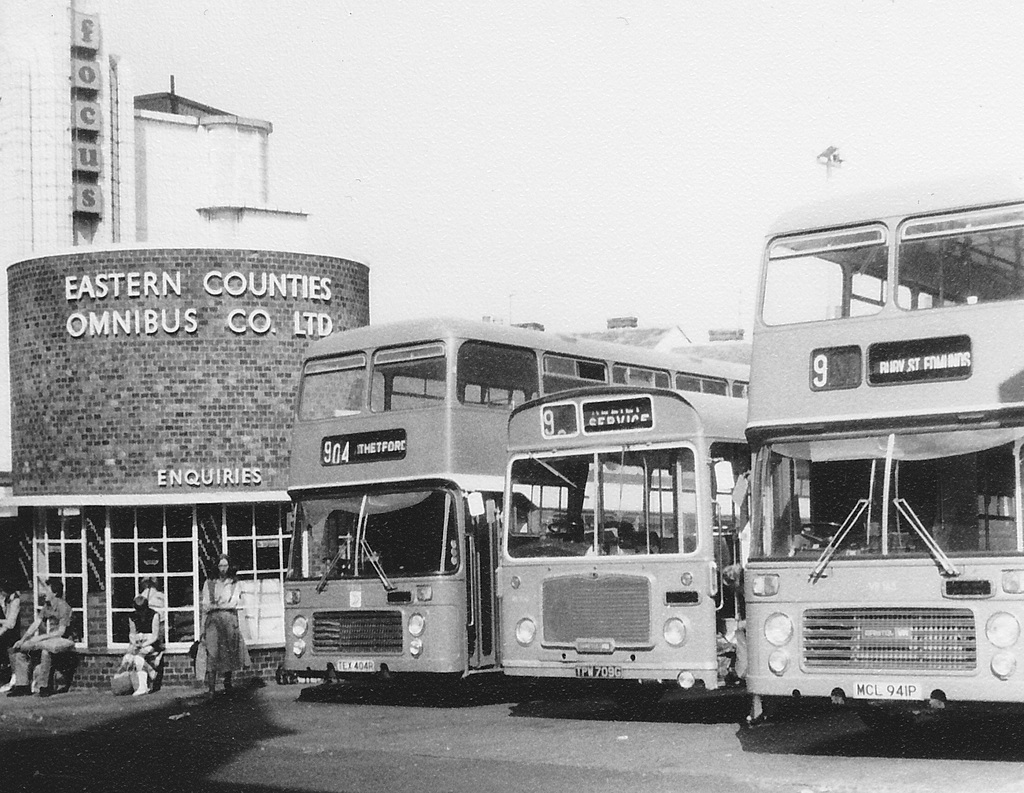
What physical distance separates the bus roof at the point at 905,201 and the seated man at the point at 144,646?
10.6 metres

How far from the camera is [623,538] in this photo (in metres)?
14.9

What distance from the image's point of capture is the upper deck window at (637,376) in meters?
19.1

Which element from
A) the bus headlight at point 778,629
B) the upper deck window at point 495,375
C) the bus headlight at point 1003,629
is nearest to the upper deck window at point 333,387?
the upper deck window at point 495,375

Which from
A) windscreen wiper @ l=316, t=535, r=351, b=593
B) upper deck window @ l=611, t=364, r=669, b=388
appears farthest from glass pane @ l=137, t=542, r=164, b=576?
upper deck window @ l=611, t=364, r=669, b=388

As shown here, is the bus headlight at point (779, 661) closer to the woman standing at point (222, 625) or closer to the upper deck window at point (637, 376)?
the upper deck window at point (637, 376)

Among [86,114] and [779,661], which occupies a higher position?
[86,114]

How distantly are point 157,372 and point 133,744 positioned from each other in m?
7.46

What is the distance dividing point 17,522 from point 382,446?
8382mm

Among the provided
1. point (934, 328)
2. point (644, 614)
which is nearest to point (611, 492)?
point (644, 614)

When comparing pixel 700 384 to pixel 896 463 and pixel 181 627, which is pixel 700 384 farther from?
pixel 896 463

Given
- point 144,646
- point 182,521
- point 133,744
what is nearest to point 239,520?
point 182,521

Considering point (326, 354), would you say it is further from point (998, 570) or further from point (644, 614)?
point (998, 570)

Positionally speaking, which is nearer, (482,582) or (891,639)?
(891,639)

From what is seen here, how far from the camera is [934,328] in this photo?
12.0 meters
